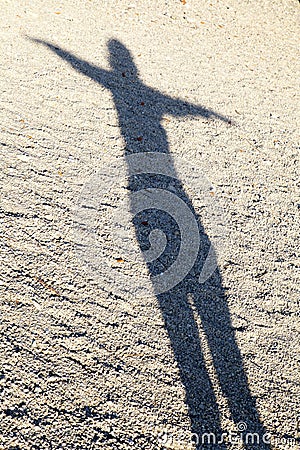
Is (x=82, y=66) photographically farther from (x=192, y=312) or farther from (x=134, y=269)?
(x=192, y=312)

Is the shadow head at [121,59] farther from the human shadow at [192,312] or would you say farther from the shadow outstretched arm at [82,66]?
the human shadow at [192,312]

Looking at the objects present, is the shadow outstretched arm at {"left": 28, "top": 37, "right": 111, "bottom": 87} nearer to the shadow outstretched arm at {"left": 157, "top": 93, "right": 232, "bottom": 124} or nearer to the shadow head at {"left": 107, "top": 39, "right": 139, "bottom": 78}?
the shadow head at {"left": 107, "top": 39, "right": 139, "bottom": 78}

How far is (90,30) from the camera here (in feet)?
20.8

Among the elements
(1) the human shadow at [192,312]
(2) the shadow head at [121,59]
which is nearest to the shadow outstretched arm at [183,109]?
(1) the human shadow at [192,312]

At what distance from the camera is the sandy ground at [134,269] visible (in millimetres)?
2557

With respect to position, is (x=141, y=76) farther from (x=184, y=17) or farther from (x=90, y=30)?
(x=184, y=17)

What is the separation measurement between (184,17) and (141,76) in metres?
2.34

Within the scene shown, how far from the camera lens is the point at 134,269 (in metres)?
Answer: 3.35

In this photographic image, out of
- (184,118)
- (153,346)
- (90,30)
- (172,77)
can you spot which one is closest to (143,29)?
(90,30)

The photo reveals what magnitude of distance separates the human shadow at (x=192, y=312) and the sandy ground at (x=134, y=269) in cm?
1

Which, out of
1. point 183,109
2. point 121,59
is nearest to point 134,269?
point 183,109

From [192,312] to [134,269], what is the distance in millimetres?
531

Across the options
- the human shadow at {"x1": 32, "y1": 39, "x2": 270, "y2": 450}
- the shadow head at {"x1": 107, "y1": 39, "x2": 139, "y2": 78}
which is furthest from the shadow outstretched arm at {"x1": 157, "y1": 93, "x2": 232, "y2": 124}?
the shadow head at {"x1": 107, "y1": 39, "x2": 139, "y2": 78}

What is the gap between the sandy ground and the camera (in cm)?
256
